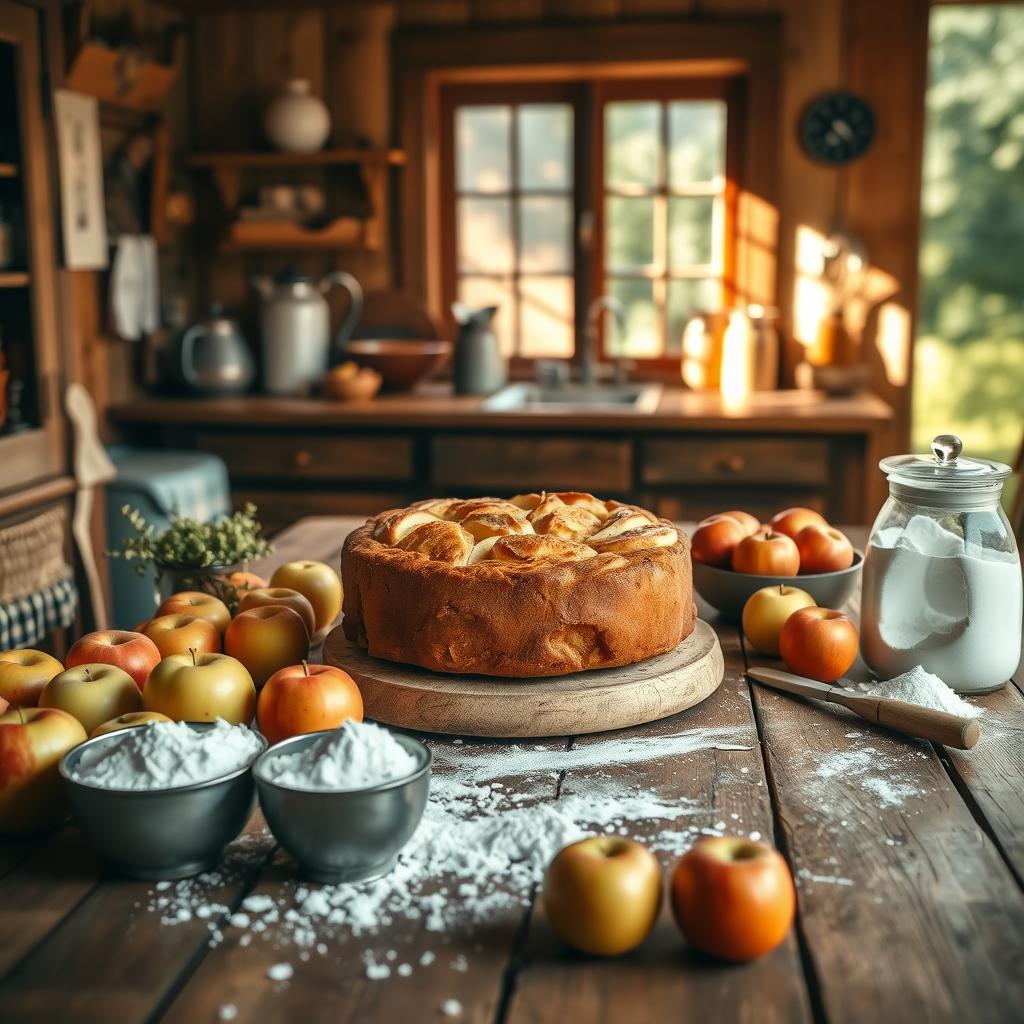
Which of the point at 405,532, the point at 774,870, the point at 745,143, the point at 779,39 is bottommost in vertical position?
the point at 774,870

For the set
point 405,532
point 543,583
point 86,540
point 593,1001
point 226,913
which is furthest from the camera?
point 86,540

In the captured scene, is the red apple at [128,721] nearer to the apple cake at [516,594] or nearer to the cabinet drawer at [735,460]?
the apple cake at [516,594]

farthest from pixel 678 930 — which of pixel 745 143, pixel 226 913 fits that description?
pixel 745 143

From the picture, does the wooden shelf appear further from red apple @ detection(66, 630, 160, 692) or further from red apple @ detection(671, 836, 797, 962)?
red apple @ detection(671, 836, 797, 962)

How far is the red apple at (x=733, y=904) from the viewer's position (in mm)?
844

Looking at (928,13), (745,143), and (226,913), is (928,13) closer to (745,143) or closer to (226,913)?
(745,143)

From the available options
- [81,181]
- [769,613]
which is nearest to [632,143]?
[81,181]

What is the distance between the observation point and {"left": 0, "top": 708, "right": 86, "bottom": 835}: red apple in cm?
103

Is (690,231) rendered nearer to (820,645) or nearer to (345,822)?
(820,645)

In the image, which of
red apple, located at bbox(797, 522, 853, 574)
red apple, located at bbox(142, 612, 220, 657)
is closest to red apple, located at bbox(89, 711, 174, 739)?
red apple, located at bbox(142, 612, 220, 657)

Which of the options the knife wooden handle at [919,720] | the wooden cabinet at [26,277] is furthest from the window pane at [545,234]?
the knife wooden handle at [919,720]

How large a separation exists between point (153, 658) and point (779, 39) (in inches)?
123

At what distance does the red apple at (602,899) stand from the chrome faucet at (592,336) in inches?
118

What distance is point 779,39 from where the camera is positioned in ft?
12.2
